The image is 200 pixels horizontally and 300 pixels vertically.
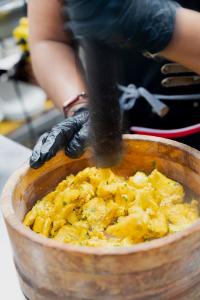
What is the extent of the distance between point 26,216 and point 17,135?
214 cm

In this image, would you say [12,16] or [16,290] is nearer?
[16,290]

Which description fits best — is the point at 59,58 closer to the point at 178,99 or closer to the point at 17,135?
the point at 178,99

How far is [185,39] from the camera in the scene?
1.07m

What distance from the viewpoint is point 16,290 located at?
1120mm

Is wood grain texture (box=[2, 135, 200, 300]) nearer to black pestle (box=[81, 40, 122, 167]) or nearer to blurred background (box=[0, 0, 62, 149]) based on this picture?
black pestle (box=[81, 40, 122, 167])

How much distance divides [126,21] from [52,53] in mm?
869

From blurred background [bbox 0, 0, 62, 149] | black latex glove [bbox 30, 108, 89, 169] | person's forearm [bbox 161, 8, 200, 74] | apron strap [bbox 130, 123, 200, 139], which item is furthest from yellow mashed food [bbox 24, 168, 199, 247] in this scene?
blurred background [bbox 0, 0, 62, 149]

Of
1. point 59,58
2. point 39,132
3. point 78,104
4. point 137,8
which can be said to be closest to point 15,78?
point 39,132

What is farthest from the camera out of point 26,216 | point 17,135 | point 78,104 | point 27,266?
point 17,135

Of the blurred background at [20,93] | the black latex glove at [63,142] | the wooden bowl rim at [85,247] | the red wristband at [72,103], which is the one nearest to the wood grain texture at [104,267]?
the wooden bowl rim at [85,247]

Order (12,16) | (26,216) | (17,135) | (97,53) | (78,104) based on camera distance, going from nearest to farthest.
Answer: (97,53) → (26,216) → (78,104) → (17,135) → (12,16)

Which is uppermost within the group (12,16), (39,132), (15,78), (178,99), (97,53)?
(97,53)

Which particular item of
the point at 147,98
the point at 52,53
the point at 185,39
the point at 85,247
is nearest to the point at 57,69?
the point at 52,53

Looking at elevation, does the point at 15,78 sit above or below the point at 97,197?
below
